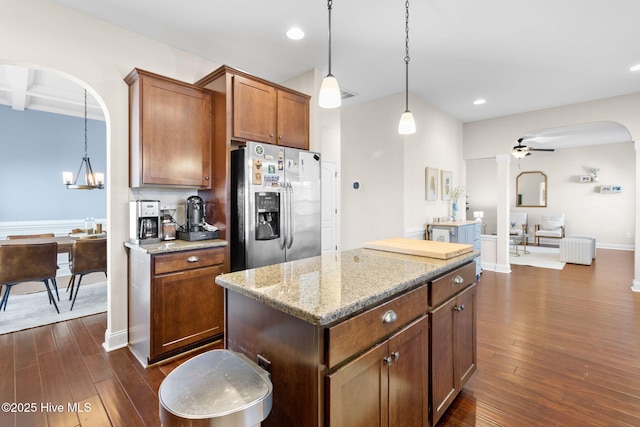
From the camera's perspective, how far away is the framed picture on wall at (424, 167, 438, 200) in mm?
5199

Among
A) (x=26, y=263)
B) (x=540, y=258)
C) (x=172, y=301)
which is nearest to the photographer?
(x=172, y=301)

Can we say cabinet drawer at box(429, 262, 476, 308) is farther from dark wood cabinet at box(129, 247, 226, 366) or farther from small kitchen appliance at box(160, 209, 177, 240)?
small kitchen appliance at box(160, 209, 177, 240)

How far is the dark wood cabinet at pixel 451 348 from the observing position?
5.44 ft

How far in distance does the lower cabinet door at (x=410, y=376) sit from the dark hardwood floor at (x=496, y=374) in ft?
1.70

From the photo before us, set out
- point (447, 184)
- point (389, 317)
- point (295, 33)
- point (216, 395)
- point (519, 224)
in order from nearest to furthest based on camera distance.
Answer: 1. point (216, 395)
2. point (389, 317)
3. point (295, 33)
4. point (447, 184)
5. point (519, 224)

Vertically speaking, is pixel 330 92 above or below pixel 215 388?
above

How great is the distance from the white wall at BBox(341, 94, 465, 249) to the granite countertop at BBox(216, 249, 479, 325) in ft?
9.37

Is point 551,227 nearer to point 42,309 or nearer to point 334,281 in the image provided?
point 334,281

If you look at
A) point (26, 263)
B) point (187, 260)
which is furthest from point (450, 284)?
point (26, 263)

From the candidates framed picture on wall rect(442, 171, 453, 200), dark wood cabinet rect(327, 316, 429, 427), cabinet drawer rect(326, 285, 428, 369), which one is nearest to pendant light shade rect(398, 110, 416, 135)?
cabinet drawer rect(326, 285, 428, 369)

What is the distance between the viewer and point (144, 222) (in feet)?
8.93

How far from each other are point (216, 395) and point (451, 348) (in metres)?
1.40

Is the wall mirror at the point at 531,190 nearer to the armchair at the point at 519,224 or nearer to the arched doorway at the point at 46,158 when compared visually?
the armchair at the point at 519,224

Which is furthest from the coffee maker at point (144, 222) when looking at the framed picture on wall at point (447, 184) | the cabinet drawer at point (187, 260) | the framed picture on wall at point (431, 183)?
the framed picture on wall at point (447, 184)
